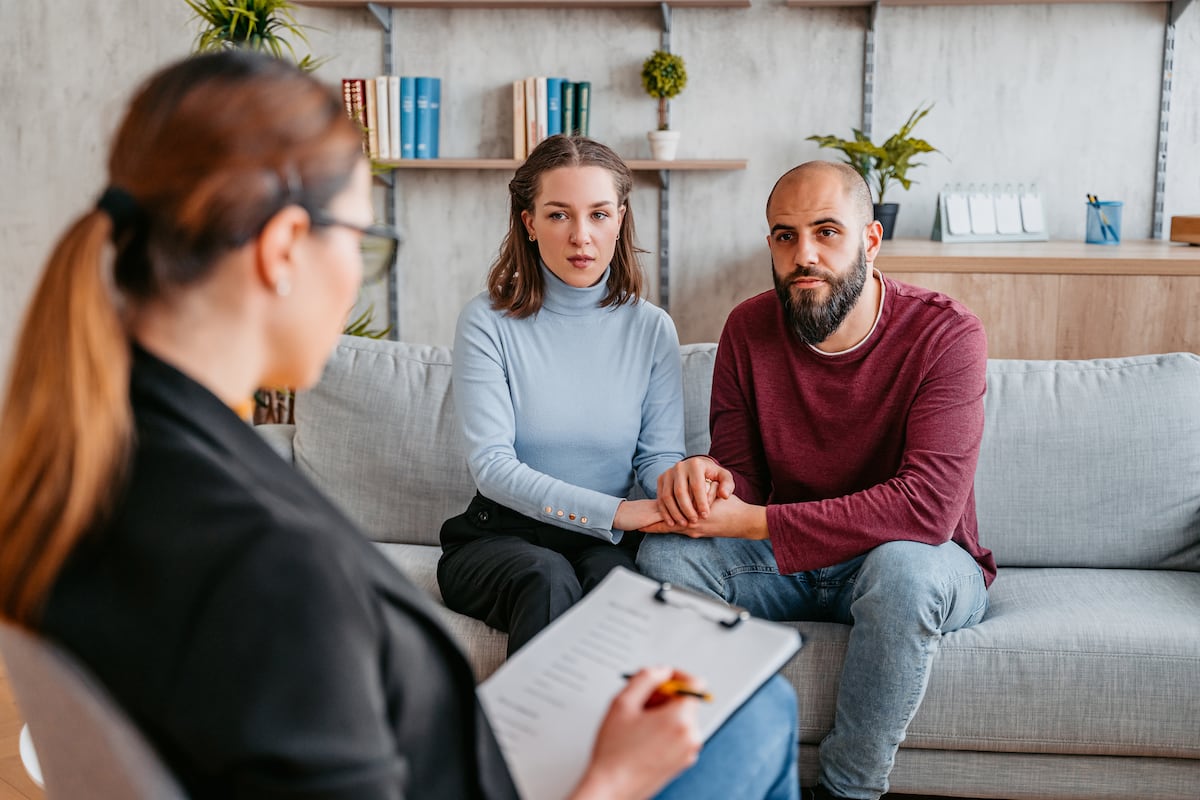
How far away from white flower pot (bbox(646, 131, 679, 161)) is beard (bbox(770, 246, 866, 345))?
1.76 meters

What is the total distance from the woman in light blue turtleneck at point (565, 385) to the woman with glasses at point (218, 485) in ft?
3.46

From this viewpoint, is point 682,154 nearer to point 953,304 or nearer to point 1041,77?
point 1041,77

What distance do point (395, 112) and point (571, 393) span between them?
201cm

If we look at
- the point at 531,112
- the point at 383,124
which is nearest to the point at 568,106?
the point at 531,112

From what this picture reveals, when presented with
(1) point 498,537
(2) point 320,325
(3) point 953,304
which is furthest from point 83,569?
(3) point 953,304

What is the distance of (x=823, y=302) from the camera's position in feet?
6.25

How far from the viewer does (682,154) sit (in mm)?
3793

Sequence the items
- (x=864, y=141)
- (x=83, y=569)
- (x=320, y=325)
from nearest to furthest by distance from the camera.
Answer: (x=83, y=569), (x=320, y=325), (x=864, y=141)

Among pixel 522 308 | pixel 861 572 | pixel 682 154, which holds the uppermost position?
pixel 682 154

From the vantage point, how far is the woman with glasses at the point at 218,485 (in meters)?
0.63

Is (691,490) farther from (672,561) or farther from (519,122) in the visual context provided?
(519,122)

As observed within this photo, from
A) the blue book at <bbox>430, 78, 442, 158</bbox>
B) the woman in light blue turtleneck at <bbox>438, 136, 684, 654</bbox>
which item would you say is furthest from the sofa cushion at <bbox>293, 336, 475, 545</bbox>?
the blue book at <bbox>430, 78, 442, 158</bbox>

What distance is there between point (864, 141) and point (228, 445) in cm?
302

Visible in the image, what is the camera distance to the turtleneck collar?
2.01 metres
